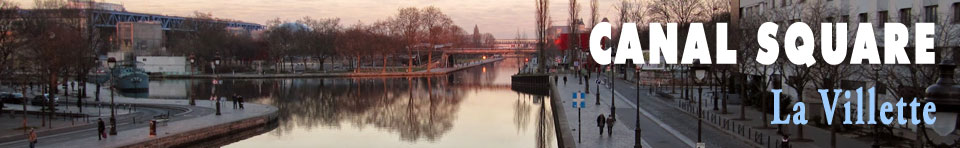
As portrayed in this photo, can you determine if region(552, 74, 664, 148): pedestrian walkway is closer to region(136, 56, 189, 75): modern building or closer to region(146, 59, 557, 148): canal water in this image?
region(146, 59, 557, 148): canal water

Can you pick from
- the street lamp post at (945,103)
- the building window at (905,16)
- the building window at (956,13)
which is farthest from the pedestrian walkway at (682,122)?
the street lamp post at (945,103)

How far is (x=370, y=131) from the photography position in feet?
138

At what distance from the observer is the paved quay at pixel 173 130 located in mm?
28344

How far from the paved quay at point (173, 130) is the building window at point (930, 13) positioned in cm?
2821

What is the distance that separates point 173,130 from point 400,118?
63.3ft

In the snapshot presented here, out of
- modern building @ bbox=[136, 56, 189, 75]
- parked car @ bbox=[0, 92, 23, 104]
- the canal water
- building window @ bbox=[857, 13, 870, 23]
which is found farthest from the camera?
modern building @ bbox=[136, 56, 189, 75]

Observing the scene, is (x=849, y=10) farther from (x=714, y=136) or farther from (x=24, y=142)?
(x=24, y=142)

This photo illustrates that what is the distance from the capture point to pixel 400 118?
1970 inches

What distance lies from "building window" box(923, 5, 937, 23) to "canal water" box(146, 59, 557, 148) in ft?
50.7

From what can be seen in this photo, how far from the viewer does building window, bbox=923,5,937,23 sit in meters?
29.1

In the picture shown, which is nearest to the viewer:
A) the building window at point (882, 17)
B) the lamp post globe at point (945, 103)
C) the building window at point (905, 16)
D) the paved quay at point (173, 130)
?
the lamp post globe at point (945, 103)

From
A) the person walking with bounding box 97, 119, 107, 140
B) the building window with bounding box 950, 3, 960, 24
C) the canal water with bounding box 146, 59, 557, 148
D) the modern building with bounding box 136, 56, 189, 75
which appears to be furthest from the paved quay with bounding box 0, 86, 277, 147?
the modern building with bounding box 136, 56, 189, 75

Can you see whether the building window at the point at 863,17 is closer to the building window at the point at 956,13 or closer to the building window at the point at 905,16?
the building window at the point at 905,16

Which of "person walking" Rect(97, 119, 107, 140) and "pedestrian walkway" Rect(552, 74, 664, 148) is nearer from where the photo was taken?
"pedestrian walkway" Rect(552, 74, 664, 148)
